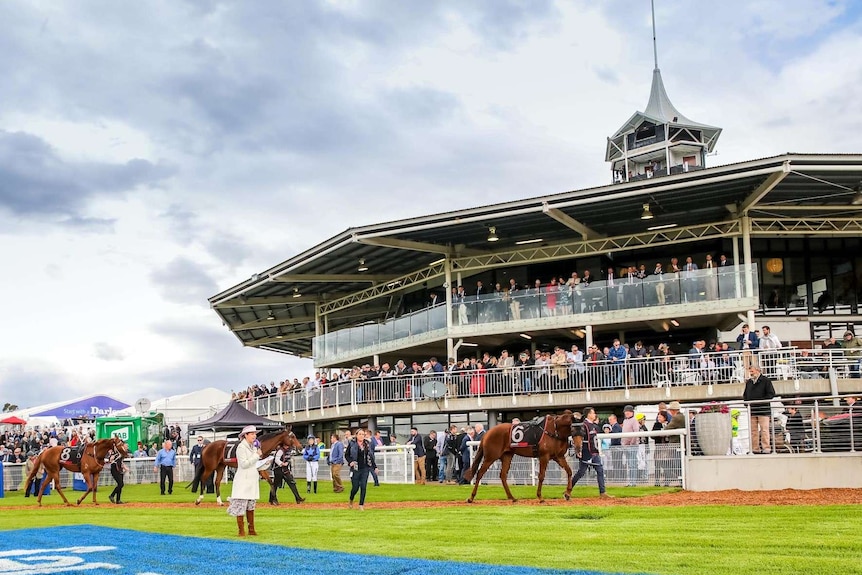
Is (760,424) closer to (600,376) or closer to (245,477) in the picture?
(600,376)

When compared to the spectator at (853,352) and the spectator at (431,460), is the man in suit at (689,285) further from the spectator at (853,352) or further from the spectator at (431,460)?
the spectator at (431,460)

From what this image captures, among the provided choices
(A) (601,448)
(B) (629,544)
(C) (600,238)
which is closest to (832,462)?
(A) (601,448)

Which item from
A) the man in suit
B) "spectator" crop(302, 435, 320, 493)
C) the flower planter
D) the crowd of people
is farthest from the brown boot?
the man in suit

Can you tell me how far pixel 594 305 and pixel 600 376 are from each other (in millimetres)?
3613

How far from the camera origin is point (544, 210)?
32.2m

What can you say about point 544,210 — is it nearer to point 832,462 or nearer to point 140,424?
point 832,462

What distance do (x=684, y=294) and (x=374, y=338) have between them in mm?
14096

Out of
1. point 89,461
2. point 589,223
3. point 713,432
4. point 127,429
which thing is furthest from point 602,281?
point 127,429

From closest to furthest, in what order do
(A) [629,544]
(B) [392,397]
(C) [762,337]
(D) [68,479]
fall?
(A) [629,544]
(C) [762,337]
(B) [392,397]
(D) [68,479]

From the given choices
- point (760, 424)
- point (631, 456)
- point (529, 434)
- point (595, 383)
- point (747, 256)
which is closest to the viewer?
point (760, 424)

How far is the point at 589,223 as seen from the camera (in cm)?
3525

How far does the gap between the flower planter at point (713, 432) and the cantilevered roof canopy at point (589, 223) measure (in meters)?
10.9

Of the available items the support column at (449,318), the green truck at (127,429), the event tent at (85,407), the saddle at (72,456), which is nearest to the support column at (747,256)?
the support column at (449,318)

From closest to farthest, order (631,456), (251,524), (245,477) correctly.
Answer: (245,477)
(251,524)
(631,456)
